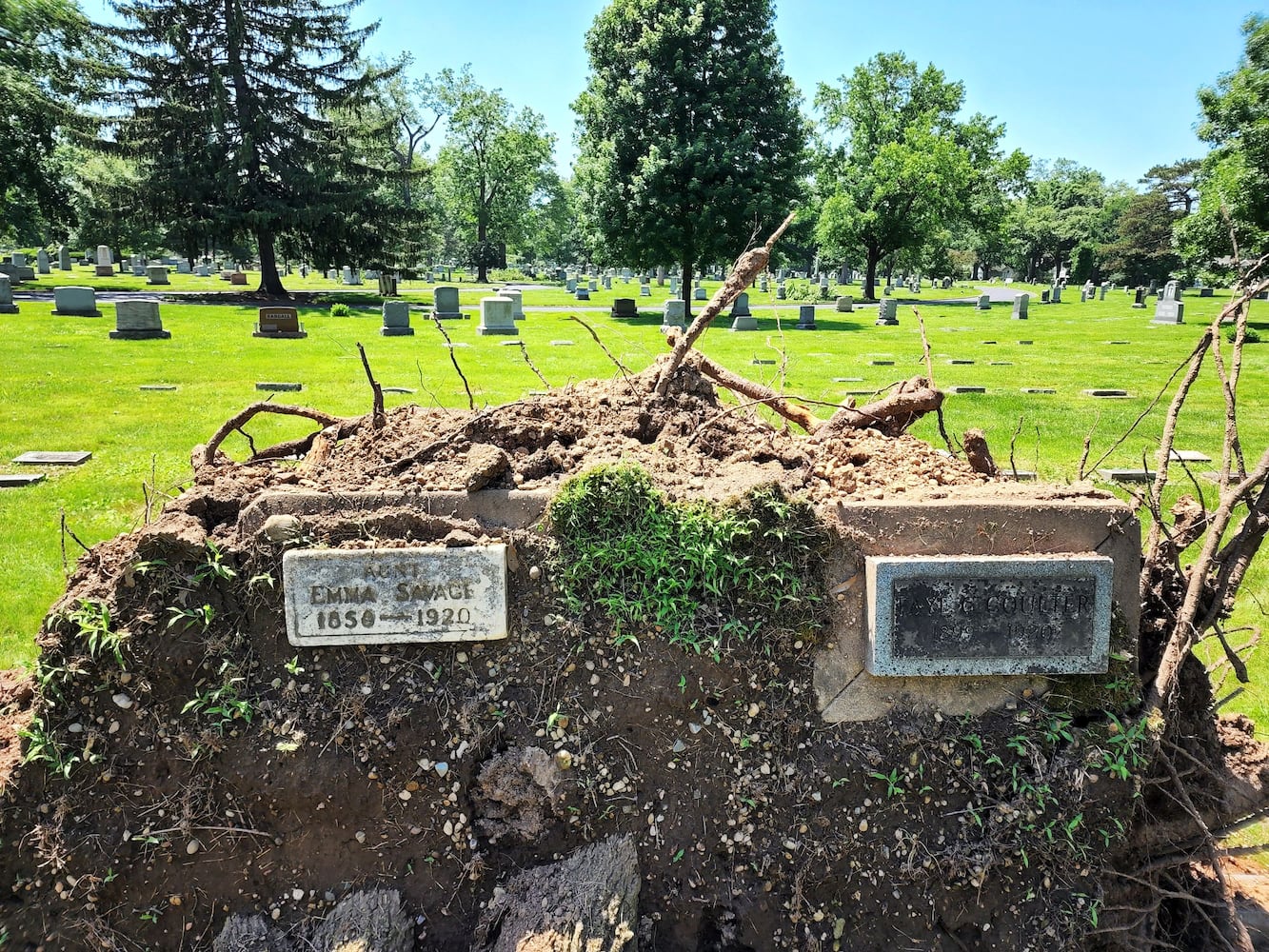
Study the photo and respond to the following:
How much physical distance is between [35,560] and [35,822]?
3.41 metres

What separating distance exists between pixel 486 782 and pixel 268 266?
31261 mm

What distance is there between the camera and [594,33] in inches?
1106

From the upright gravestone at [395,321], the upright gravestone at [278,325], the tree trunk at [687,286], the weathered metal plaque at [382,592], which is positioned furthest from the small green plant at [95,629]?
the tree trunk at [687,286]

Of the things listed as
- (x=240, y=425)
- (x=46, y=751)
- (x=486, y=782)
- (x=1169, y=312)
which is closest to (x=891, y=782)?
(x=486, y=782)

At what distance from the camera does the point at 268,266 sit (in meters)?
30.0

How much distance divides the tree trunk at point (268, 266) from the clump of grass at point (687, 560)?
98.7 ft

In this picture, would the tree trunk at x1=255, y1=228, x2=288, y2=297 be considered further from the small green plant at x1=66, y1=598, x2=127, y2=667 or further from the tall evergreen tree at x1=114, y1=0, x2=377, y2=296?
the small green plant at x1=66, y1=598, x2=127, y2=667

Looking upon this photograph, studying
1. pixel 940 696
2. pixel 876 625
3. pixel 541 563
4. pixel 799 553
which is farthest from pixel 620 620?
pixel 940 696

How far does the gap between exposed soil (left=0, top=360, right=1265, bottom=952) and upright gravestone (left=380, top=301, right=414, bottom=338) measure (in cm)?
1898

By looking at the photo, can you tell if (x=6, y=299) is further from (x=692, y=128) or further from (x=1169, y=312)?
(x=1169, y=312)

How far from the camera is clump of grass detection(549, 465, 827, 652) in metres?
3.02

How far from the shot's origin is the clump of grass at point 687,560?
302cm

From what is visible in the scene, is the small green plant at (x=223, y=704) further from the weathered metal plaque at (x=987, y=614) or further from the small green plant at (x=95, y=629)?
the weathered metal plaque at (x=987, y=614)

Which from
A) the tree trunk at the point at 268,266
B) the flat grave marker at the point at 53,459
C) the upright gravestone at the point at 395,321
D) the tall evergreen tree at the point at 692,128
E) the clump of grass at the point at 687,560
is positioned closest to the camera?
the clump of grass at the point at 687,560
